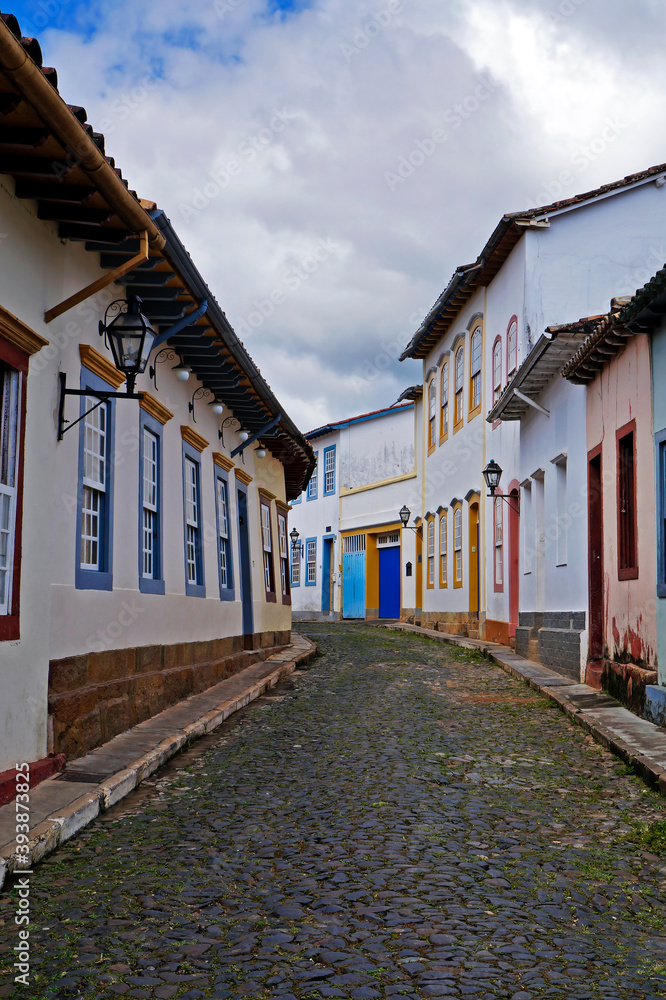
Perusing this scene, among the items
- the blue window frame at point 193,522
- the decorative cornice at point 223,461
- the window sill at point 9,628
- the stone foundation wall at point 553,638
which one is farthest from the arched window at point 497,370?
the window sill at point 9,628

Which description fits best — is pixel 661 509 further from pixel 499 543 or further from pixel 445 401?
pixel 445 401

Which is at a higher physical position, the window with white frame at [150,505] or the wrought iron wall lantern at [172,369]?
the wrought iron wall lantern at [172,369]

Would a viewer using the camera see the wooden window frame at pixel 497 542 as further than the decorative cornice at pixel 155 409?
Yes

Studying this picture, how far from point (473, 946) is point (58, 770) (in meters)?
3.68

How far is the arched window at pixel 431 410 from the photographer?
2666 cm

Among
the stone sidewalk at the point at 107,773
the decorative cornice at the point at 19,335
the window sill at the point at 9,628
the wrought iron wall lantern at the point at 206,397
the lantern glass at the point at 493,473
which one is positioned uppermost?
the wrought iron wall lantern at the point at 206,397

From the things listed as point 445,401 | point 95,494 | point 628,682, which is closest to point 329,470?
point 445,401

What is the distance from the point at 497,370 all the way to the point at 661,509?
10432mm

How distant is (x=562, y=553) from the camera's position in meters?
14.2

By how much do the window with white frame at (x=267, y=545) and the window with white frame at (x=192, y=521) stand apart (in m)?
5.50

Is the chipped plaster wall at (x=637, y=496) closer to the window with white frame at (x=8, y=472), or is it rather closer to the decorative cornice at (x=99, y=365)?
the decorative cornice at (x=99, y=365)

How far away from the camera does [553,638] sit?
13.9 meters

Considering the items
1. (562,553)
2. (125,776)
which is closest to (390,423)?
(562,553)

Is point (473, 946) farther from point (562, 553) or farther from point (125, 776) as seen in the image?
point (562, 553)
